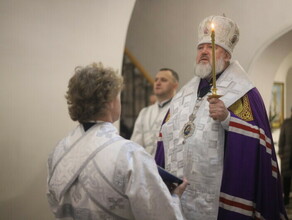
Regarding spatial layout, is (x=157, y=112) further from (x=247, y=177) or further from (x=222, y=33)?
(x=247, y=177)

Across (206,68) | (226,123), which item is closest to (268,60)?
(206,68)

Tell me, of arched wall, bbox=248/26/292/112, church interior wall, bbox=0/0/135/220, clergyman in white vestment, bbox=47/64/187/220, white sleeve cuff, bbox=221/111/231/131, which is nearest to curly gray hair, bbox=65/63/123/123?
clergyman in white vestment, bbox=47/64/187/220

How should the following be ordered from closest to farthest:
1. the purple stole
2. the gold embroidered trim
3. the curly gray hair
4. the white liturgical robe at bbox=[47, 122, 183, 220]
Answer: the white liturgical robe at bbox=[47, 122, 183, 220] → the curly gray hair → the purple stole → the gold embroidered trim

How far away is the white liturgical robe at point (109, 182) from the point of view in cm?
171

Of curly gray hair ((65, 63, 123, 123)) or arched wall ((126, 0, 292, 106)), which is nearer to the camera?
curly gray hair ((65, 63, 123, 123))

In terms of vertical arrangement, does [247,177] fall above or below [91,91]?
below

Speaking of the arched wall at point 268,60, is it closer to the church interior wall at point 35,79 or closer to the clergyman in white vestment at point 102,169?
the church interior wall at point 35,79

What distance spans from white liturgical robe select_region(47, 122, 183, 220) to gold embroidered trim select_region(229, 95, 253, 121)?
0.99 metres

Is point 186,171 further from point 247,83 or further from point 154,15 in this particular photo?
point 154,15

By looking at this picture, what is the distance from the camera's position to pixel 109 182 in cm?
→ 171

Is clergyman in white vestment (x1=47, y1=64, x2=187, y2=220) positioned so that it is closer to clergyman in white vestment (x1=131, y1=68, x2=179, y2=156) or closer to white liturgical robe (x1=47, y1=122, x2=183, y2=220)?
white liturgical robe (x1=47, y1=122, x2=183, y2=220)

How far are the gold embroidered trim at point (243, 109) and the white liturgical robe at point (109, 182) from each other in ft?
3.25

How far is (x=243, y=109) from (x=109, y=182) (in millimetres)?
1291

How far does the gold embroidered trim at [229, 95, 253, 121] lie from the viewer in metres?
2.61
